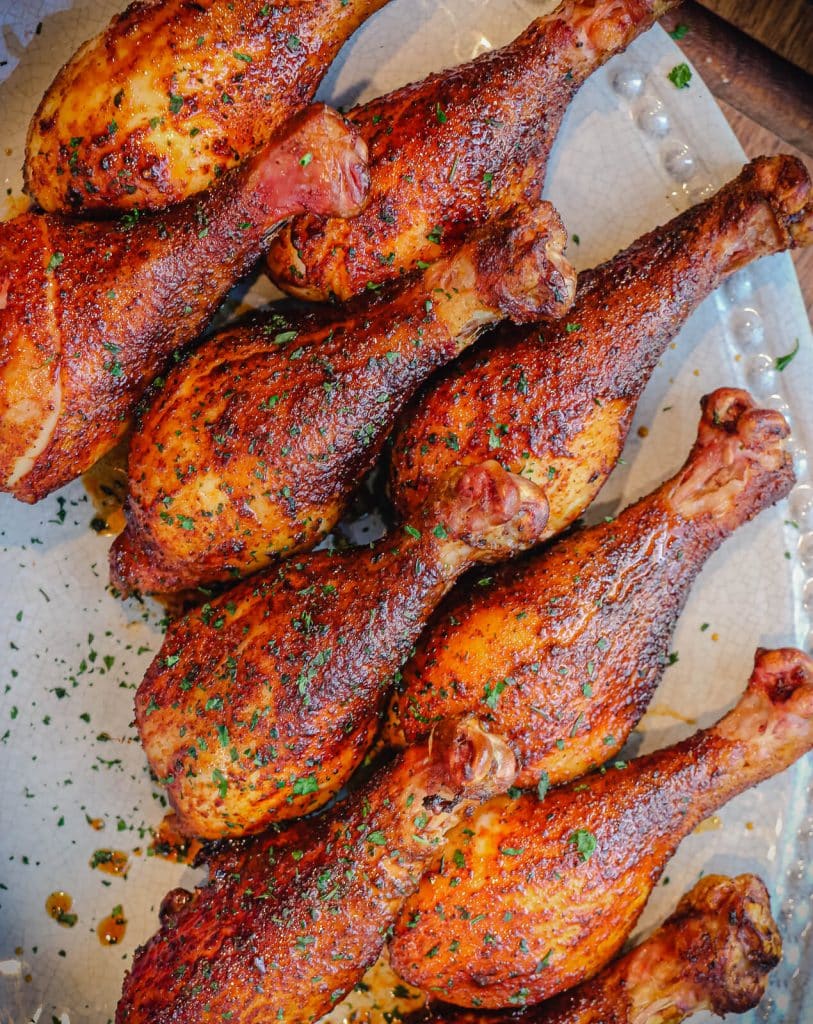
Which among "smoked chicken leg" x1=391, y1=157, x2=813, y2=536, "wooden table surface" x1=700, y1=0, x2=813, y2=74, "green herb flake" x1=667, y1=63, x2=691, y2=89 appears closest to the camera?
"smoked chicken leg" x1=391, y1=157, x2=813, y2=536

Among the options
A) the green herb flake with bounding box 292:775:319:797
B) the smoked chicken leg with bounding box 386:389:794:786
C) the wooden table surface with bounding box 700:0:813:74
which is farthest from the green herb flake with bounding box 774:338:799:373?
the green herb flake with bounding box 292:775:319:797

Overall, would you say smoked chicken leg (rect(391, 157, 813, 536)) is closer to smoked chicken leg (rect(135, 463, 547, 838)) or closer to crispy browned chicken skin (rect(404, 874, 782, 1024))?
smoked chicken leg (rect(135, 463, 547, 838))

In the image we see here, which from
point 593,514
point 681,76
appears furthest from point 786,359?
point 681,76

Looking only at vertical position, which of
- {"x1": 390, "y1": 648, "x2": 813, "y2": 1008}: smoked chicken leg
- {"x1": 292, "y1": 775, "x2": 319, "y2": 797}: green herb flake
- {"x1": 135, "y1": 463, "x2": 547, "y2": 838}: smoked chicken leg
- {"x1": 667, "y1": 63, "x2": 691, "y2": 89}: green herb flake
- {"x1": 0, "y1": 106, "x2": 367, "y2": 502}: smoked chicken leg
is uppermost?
{"x1": 0, "y1": 106, "x2": 367, "y2": 502}: smoked chicken leg

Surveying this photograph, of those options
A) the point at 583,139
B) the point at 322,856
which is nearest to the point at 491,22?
the point at 583,139

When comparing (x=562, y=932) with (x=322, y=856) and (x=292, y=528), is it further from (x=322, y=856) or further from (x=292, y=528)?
(x=292, y=528)

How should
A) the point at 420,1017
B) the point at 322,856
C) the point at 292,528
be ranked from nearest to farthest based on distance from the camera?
the point at 322,856 < the point at 292,528 < the point at 420,1017
